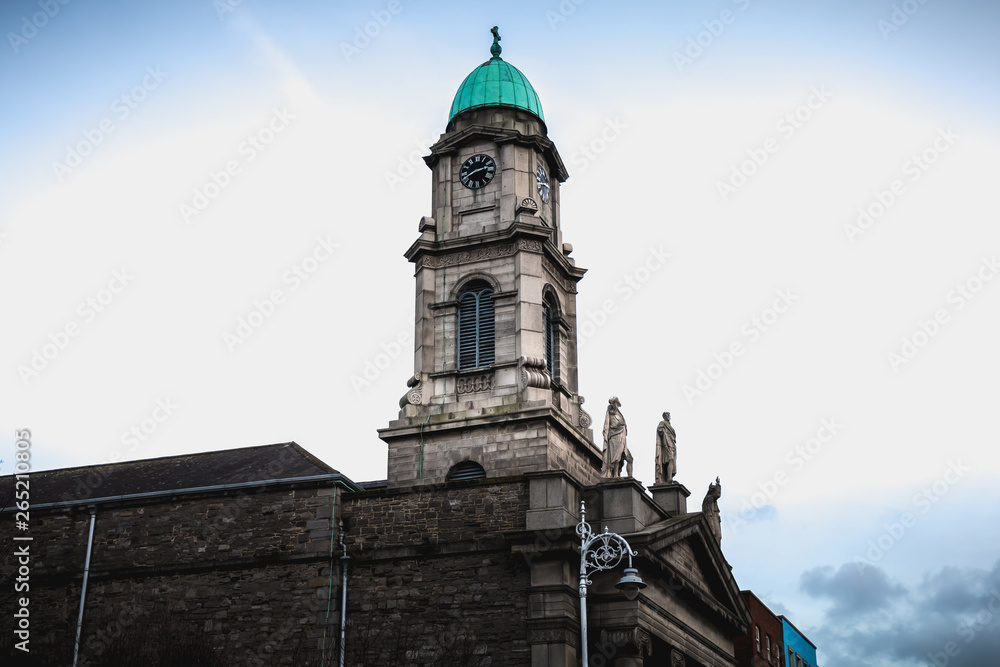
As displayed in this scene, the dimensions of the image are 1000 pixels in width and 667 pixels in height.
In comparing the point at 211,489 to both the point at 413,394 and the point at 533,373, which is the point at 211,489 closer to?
the point at 413,394

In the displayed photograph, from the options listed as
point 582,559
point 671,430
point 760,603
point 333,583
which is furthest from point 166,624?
point 760,603

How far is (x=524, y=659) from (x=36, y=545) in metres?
13.5

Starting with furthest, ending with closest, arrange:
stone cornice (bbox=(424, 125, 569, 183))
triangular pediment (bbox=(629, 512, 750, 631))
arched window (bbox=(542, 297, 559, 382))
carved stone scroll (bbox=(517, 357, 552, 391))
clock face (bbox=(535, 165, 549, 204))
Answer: clock face (bbox=(535, 165, 549, 204))
stone cornice (bbox=(424, 125, 569, 183))
arched window (bbox=(542, 297, 559, 382))
carved stone scroll (bbox=(517, 357, 552, 391))
triangular pediment (bbox=(629, 512, 750, 631))

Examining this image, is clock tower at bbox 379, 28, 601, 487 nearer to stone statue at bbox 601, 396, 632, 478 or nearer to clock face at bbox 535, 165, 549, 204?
clock face at bbox 535, 165, 549, 204

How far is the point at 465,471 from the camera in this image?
113ft

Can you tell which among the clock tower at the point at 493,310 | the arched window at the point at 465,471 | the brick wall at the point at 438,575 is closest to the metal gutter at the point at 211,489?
the brick wall at the point at 438,575

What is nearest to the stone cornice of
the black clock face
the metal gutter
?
the black clock face

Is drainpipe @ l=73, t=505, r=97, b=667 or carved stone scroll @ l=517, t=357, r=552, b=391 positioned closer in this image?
drainpipe @ l=73, t=505, r=97, b=667

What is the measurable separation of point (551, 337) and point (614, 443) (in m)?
6.56

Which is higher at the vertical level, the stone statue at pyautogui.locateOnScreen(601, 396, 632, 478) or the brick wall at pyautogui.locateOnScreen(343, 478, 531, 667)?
the stone statue at pyautogui.locateOnScreen(601, 396, 632, 478)

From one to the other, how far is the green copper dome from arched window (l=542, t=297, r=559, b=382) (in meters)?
6.47

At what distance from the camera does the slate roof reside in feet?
110

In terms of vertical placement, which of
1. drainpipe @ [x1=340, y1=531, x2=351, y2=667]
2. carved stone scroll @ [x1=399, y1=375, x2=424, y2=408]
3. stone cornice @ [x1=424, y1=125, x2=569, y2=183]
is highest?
stone cornice @ [x1=424, y1=125, x2=569, y2=183]

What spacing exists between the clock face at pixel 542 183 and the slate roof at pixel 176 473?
10880mm
